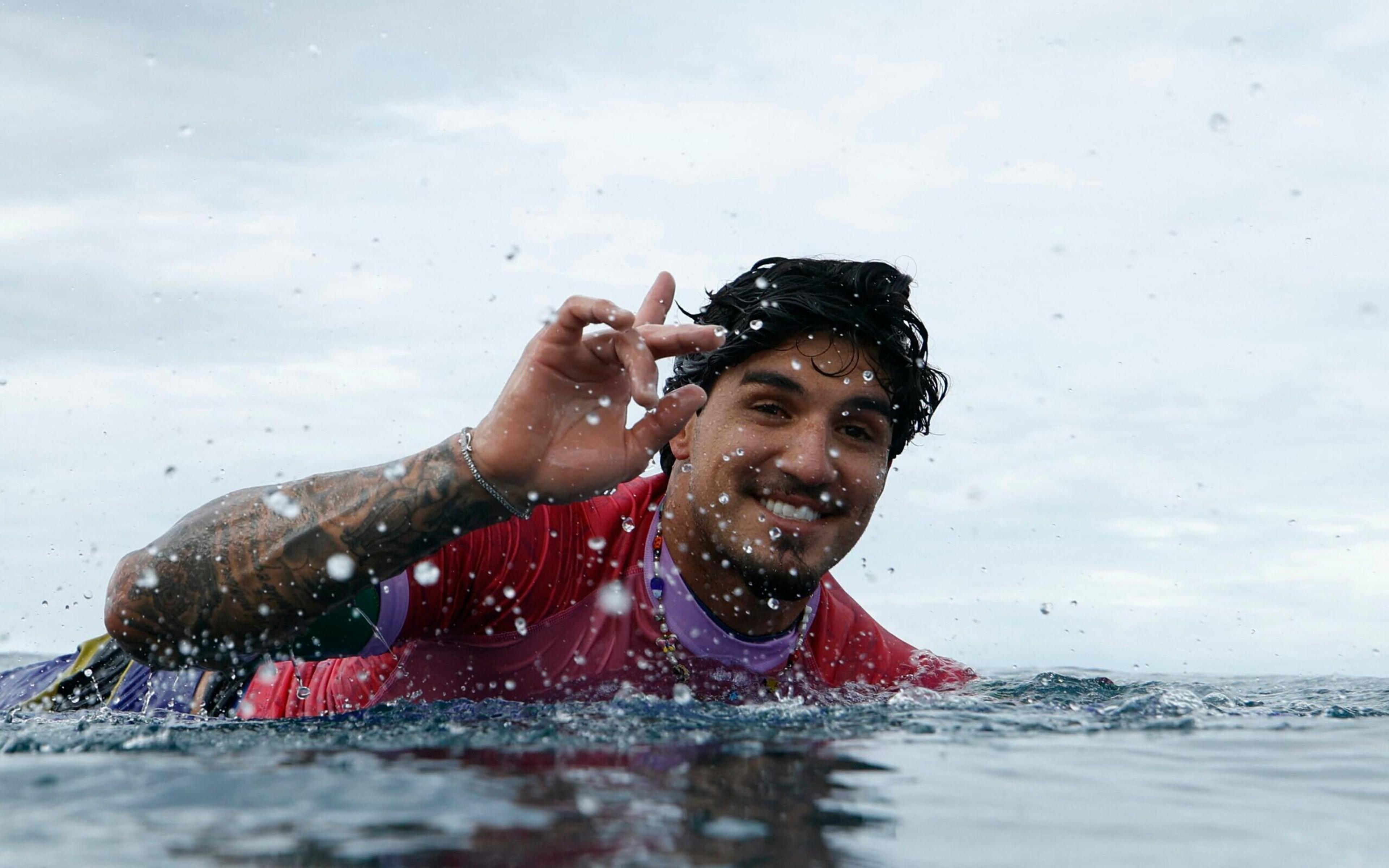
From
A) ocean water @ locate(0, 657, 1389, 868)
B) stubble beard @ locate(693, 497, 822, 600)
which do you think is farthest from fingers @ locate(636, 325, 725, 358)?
stubble beard @ locate(693, 497, 822, 600)

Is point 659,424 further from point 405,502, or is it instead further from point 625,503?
point 625,503

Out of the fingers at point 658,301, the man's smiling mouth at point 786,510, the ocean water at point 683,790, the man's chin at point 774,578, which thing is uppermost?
the fingers at point 658,301

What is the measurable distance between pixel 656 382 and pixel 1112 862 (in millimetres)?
1805

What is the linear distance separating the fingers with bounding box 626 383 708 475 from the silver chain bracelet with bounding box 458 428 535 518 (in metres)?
0.36

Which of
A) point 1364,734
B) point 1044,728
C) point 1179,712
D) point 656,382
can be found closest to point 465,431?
point 656,382

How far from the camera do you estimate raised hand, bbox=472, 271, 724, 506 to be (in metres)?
3.47

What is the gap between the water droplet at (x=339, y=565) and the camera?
364cm

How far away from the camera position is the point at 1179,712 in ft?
15.2

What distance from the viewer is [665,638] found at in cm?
468

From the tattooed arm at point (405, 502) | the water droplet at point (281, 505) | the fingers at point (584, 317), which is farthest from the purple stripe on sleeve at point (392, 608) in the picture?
the fingers at point (584, 317)

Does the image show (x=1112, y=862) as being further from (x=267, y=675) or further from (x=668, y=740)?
(x=267, y=675)

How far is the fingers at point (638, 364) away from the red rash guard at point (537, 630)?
3.06ft

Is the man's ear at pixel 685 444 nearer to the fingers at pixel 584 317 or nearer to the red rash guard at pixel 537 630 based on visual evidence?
the red rash guard at pixel 537 630

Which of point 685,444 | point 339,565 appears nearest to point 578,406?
point 339,565
